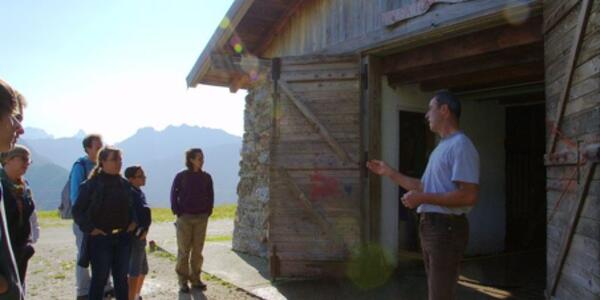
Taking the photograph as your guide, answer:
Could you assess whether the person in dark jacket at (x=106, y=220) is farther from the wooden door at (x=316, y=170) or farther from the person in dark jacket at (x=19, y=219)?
the wooden door at (x=316, y=170)

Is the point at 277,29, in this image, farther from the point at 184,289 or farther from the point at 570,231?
the point at 570,231

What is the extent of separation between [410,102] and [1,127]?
5.51 m

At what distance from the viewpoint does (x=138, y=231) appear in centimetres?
417

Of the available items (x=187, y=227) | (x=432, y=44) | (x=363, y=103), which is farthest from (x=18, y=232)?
(x=432, y=44)

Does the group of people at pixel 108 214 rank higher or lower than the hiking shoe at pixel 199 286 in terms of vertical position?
higher

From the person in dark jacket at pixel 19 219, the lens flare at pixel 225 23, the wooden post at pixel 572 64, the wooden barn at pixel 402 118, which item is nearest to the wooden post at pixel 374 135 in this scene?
the wooden barn at pixel 402 118

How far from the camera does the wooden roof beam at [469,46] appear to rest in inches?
175

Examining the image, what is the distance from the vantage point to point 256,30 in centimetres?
739

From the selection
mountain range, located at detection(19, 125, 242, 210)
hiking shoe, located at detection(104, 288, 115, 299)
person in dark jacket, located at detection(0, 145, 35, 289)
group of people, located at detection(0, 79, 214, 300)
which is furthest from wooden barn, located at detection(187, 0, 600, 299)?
mountain range, located at detection(19, 125, 242, 210)

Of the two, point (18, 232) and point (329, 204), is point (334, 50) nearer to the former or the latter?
point (329, 204)

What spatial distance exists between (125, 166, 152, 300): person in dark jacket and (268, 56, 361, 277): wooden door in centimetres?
173

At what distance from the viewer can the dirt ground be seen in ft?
17.5

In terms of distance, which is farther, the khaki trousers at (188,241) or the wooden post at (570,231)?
the khaki trousers at (188,241)

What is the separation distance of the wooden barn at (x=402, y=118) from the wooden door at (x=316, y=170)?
0.01 m
